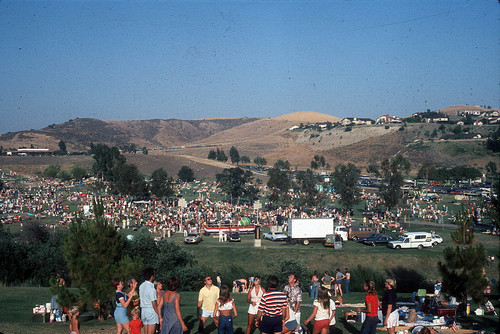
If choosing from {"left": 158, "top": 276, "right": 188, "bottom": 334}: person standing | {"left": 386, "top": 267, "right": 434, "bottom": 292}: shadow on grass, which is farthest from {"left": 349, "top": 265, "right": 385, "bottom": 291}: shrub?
{"left": 158, "top": 276, "right": 188, "bottom": 334}: person standing

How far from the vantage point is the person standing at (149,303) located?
8.73 metres

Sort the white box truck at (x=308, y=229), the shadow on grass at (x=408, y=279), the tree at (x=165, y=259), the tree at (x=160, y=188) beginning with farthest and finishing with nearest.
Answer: the tree at (x=160, y=188)
the white box truck at (x=308, y=229)
the shadow on grass at (x=408, y=279)
the tree at (x=165, y=259)

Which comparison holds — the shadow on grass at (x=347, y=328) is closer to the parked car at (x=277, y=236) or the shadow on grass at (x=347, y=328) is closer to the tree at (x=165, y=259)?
the tree at (x=165, y=259)

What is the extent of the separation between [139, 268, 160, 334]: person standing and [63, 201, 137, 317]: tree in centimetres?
356

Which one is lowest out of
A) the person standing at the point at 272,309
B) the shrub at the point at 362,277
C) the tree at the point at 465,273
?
the shrub at the point at 362,277

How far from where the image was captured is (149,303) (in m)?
8.79

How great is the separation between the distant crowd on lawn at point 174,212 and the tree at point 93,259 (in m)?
25.3

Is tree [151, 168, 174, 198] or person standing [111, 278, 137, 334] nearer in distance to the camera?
person standing [111, 278, 137, 334]

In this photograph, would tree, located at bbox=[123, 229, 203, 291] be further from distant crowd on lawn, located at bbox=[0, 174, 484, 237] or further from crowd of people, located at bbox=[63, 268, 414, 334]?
crowd of people, located at bbox=[63, 268, 414, 334]

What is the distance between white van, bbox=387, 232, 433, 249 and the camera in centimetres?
3084

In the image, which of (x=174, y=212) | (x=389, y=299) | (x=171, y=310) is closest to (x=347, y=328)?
(x=389, y=299)

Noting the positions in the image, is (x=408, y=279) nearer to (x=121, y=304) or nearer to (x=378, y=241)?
(x=378, y=241)

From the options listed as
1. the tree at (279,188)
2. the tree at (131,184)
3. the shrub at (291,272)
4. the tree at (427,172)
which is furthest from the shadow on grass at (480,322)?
the tree at (427,172)

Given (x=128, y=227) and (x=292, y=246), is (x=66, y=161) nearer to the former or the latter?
(x=128, y=227)
